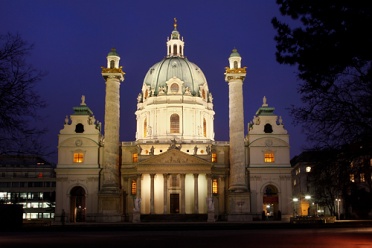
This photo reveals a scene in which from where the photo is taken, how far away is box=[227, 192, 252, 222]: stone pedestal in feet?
263

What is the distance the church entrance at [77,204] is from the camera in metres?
88.1

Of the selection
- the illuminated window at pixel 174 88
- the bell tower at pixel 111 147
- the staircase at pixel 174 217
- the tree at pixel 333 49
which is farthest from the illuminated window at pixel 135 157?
the tree at pixel 333 49

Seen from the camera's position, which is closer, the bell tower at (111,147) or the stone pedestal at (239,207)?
the stone pedestal at (239,207)

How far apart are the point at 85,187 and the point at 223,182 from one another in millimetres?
22530

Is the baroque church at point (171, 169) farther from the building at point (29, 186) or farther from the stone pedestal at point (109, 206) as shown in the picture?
the building at point (29, 186)

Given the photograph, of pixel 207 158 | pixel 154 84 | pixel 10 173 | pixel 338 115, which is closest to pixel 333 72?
pixel 338 115

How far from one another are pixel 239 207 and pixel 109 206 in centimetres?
1936

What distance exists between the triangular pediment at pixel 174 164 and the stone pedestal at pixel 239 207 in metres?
7.43

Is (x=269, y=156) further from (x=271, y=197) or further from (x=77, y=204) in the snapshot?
(x=77, y=204)

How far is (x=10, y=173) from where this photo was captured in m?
127

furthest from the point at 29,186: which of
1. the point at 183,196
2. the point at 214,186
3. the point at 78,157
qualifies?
the point at 214,186

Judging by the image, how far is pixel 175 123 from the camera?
100m

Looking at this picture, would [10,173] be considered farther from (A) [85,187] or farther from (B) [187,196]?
(B) [187,196]

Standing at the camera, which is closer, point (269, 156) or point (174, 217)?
point (174, 217)
